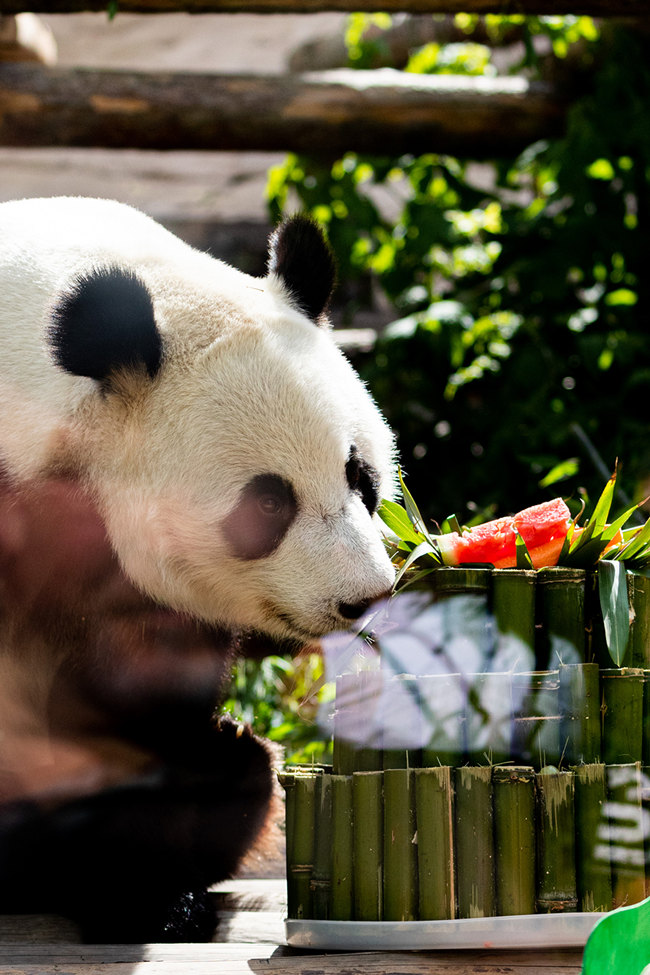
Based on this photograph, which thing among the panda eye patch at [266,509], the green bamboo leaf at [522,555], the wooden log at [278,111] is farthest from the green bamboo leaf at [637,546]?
the wooden log at [278,111]

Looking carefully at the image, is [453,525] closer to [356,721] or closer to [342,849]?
[356,721]

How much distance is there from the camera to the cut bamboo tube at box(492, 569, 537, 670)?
1239mm

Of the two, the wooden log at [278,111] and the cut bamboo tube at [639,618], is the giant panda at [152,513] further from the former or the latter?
the wooden log at [278,111]

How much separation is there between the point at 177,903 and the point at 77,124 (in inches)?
102

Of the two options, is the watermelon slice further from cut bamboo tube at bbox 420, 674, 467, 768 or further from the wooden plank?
the wooden plank

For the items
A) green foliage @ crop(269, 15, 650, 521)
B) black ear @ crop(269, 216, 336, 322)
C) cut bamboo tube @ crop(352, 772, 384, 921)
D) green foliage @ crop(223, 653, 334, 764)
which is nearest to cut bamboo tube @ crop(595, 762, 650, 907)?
cut bamboo tube @ crop(352, 772, 384, 921)

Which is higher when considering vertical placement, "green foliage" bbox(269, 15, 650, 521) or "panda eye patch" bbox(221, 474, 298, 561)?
"panda eye patch" bbox(221, 474, 298, 561)

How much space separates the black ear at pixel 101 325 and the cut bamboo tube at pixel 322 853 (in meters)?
0.62

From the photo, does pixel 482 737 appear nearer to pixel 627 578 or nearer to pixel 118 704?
pixel 627 578

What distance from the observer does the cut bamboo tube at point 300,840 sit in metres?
1.26

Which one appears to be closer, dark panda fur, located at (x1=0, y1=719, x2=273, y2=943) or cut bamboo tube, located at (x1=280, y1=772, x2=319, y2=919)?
cut bamboo tube, located at (x1=280, y1=772, x2=319, y2=919)

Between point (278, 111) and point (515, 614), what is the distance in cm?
262

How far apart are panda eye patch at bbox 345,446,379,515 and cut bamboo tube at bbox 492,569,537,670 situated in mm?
350

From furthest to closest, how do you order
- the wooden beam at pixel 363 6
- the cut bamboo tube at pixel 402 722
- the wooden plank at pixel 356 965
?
the wooden beam at pixel 363 6 → the cut bamboo tube at pixel 402 722 → the wooden plank at pixel 356 965
